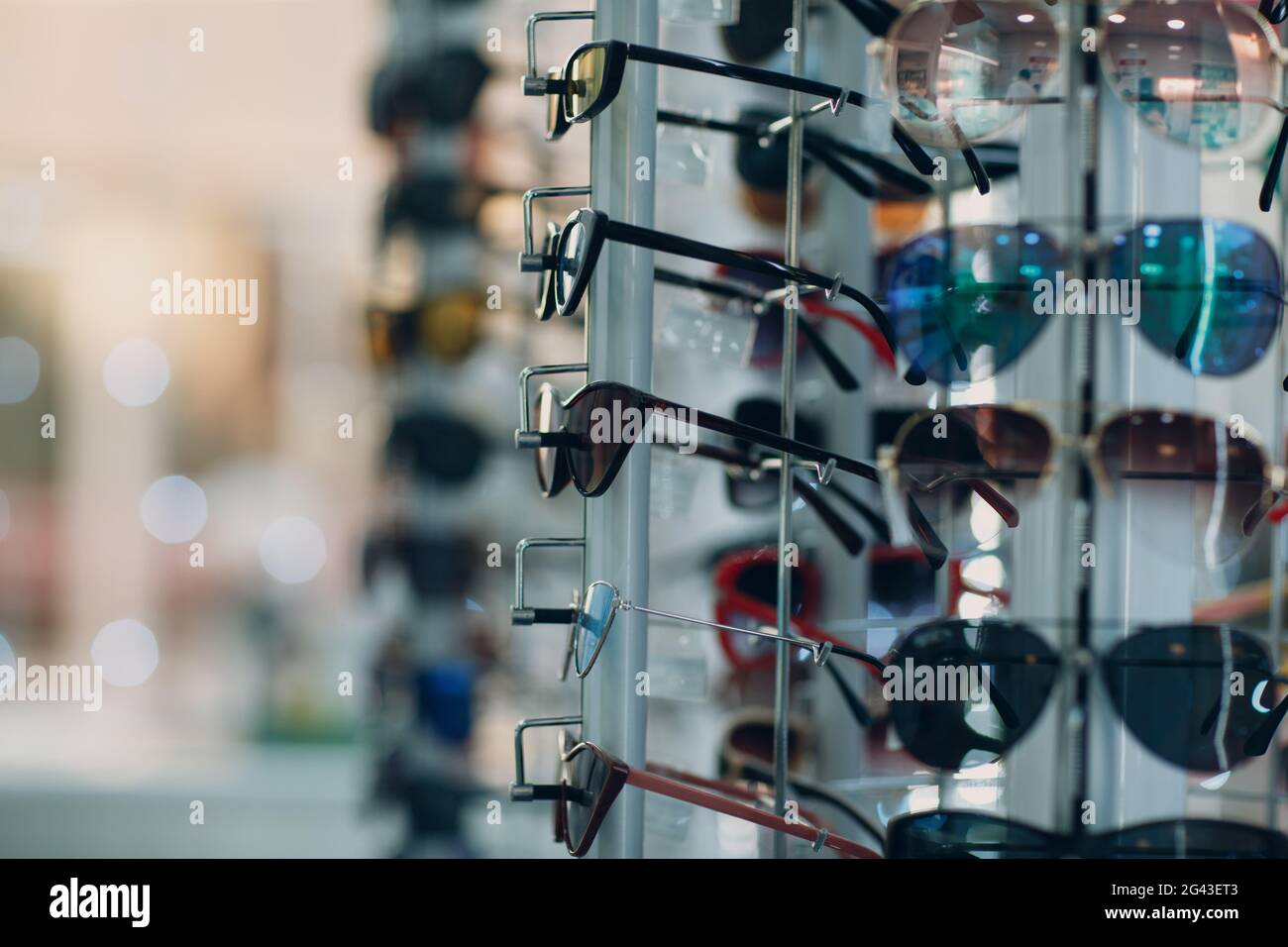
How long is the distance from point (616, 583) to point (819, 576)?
0.30 metres

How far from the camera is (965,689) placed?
64 centimetres

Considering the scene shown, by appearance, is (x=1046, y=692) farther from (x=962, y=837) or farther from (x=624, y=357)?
(x=624, y=357)

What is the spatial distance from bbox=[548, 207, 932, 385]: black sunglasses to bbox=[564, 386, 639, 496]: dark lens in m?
0.04

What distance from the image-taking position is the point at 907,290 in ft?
2.12

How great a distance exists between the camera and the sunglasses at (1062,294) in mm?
625

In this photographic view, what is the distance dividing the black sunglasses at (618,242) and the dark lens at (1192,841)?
0.33 m

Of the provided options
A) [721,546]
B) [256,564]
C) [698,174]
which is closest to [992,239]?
[698,174]

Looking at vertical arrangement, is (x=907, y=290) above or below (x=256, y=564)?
above

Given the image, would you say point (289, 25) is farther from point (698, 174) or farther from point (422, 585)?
point (698, 174)

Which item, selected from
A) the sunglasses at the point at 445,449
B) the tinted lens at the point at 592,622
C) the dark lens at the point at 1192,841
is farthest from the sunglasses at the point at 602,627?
the sunglasses at the point at 445,449

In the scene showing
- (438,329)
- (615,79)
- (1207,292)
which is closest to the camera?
(615,79)
